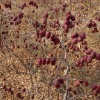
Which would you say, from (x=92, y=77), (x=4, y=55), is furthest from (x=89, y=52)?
(x=4, y=55)

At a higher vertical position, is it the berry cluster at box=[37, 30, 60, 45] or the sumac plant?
the berry cluster at box=[37, 30, 60, 45]

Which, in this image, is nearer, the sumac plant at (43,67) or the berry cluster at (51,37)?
the berry cluster at (51,37)

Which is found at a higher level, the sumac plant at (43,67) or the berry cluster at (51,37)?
the berry cluster at (51,37)

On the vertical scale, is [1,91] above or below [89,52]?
below

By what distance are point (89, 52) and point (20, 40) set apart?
6640 millimetres

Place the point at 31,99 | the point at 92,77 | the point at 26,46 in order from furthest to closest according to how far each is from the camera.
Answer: the point at 26,46, the point at 92,77, the point at 31,99

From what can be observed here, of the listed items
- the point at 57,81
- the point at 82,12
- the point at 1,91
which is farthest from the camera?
the point at 82,12

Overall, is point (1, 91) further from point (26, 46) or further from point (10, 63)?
point (26, 46)

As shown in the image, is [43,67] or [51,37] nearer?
[51,37]

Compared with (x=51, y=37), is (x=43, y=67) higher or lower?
lower

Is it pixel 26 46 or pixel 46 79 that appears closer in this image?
pixel 46 79

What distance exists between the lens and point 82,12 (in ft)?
39.1

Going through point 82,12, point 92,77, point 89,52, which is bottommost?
point 92,77

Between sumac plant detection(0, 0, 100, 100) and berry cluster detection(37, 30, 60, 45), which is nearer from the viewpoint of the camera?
berry cluster detection(37, 30, 60, 45)
